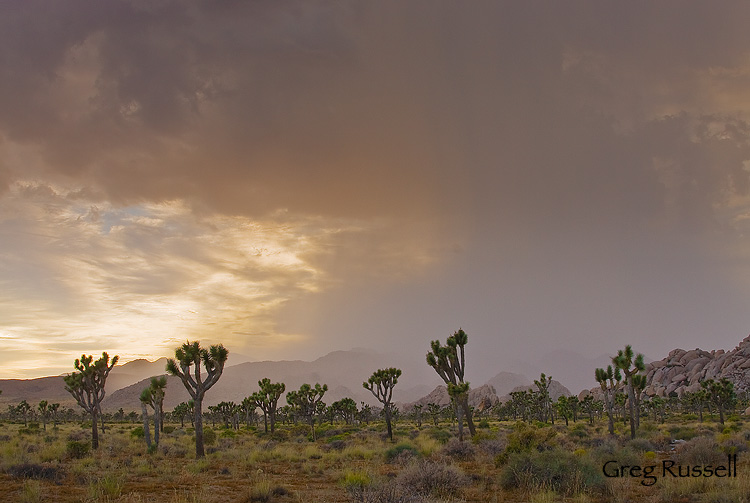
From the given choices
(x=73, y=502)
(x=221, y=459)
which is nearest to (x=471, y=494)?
(x=73, y=502)

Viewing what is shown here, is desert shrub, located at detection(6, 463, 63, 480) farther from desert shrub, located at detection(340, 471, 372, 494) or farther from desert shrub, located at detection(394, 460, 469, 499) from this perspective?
desert shrub, located at detection(394, 460, 469, 499)

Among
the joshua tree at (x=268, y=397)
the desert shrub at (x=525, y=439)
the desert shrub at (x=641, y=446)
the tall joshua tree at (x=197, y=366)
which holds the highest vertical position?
the tall joshua tree at (x=197, y=366)

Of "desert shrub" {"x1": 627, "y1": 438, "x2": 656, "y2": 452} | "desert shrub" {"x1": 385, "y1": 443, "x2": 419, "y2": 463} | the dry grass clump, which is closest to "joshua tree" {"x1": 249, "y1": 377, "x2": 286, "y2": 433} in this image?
"desert shrub" {"x1": 385, "y1": 443, "x2": 419, "y2": 463}

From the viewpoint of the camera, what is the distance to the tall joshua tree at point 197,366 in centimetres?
2461

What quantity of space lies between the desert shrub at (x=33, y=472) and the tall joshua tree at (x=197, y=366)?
348 inches

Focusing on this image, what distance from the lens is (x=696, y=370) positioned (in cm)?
11731

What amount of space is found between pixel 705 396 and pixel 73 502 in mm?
68579

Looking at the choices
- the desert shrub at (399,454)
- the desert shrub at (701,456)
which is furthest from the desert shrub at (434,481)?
the desert shrub at (701,456)

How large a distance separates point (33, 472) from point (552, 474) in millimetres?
17583

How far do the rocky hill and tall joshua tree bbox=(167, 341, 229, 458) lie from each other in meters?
106

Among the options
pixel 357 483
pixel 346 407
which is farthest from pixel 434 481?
pixel 346 407

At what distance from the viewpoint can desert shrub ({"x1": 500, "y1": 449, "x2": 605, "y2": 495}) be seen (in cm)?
1205

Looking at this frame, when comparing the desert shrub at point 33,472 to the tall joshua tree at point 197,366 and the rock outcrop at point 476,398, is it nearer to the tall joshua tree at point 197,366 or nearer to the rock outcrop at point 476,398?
the tall joshua tree at point 197,366

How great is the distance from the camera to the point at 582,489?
1176 centimetres
